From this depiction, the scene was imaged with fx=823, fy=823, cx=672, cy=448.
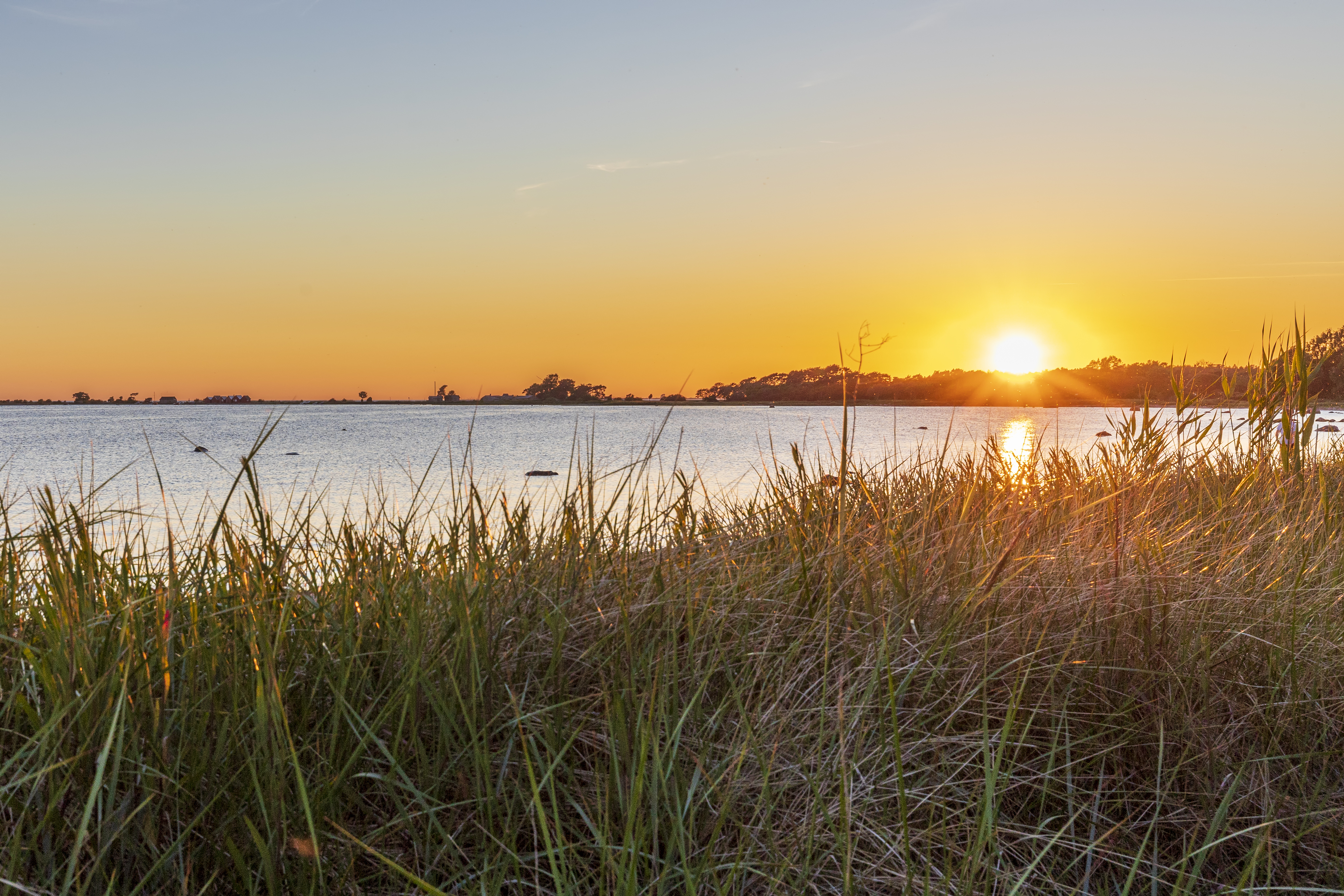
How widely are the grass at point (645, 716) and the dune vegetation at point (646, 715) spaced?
0.04 ft

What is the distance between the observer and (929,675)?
85.5 inches

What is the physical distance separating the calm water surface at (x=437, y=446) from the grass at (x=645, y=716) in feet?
1.45

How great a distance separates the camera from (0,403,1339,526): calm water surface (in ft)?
18.6

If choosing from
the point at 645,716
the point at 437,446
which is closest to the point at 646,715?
the point at 645,716

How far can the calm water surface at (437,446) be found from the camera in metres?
5.68

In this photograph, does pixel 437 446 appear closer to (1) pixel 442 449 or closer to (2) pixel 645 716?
(1) pixel 442 449

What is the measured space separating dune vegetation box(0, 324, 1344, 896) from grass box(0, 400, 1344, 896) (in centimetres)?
1

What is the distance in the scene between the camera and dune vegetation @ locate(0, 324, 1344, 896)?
147 cm

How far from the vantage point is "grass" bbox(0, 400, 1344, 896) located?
1467 millimetres

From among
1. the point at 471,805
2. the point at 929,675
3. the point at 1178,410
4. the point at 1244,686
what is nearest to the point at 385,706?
the point at 471,805

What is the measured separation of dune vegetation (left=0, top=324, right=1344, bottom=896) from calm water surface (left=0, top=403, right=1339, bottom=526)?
0.44 meters

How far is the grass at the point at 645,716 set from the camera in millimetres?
1467

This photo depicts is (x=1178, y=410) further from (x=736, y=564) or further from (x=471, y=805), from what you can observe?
(x=471, y=805)

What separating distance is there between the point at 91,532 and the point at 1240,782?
10.2 ft
